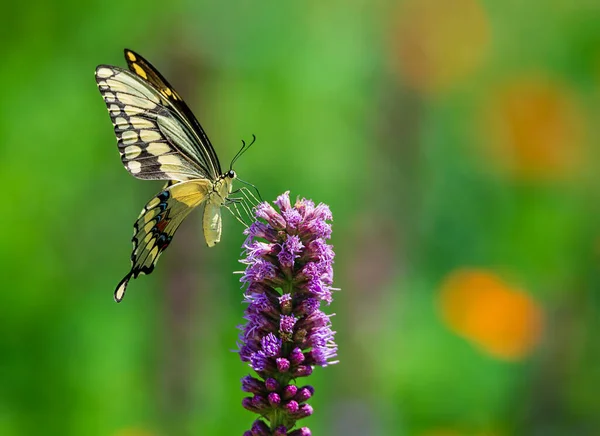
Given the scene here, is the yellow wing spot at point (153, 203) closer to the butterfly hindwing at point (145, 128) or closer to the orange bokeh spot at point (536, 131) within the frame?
the butterfly hindwing at point (145, 128)

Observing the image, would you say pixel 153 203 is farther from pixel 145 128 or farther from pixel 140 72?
pixel 140 72

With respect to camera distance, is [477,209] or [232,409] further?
[477,209]

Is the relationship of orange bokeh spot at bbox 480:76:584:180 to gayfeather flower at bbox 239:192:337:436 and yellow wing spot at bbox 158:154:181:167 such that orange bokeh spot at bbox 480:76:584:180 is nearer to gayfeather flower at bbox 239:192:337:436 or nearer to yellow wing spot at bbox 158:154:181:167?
yellow wing spot at bbox 158:154:181:167

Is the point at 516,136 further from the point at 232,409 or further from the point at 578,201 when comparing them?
the point at 232,409

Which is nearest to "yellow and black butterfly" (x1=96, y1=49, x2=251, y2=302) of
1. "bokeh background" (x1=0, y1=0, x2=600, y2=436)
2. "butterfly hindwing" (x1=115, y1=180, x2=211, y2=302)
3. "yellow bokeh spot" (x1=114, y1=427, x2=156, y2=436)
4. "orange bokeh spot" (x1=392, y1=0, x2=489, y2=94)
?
"butterfly hindwing" (x1=115, y1=180, x2=211, y2=302)

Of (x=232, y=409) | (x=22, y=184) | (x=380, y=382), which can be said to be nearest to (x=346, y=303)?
(x=380, y=382)

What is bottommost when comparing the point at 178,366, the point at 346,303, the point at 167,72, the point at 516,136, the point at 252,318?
the point at 252,318

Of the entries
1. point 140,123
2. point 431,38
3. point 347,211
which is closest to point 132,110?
point 140,123
